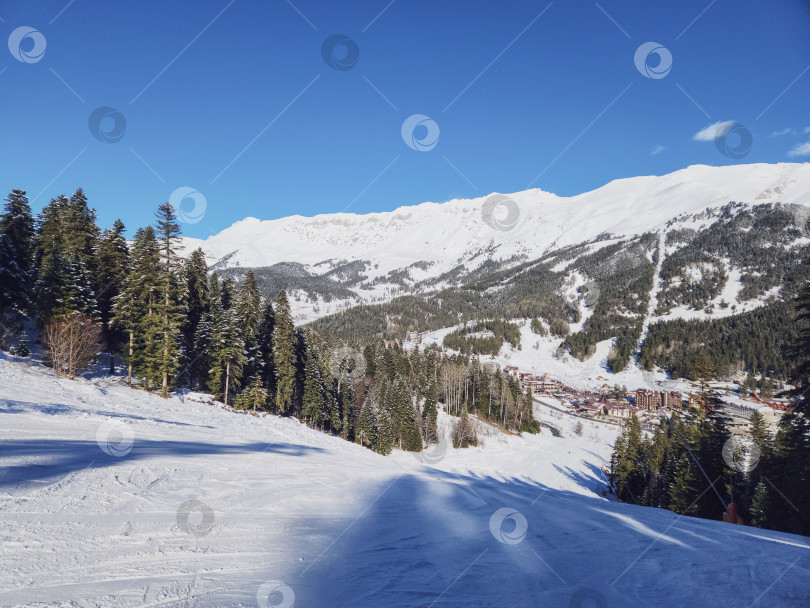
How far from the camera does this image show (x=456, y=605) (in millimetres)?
4551

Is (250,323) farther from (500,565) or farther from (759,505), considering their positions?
(759,505)

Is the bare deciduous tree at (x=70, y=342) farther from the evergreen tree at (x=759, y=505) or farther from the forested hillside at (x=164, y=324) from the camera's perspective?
the evergreen tree at (x=759, y=505)

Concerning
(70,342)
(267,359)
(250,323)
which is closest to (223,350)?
(250,323)

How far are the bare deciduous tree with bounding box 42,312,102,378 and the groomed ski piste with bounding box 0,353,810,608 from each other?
17090 mm

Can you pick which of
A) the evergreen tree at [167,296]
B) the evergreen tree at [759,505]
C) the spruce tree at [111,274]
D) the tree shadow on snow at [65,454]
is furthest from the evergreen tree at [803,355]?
the spruce tree at [111,274]

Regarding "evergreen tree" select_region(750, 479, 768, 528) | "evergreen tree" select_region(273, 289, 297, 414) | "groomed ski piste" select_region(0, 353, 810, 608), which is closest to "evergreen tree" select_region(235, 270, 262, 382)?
"evergreen tree" select_region(273, 289, 297, 414)

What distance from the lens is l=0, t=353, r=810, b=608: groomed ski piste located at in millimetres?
4656

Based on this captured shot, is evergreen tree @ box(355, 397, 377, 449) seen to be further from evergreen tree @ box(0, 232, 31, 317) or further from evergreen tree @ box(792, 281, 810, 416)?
evergreen tree @ box(792, 281, 810, 416)

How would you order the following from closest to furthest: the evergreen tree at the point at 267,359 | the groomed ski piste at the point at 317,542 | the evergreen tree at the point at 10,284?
the groomed ski piste at the point at 317,542, the evergreen tree at the point at 10,284, the evergreen tree at the point at 267,359

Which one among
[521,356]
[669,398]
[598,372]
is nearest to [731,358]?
[598,372]

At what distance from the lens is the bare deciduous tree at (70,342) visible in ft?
82.6

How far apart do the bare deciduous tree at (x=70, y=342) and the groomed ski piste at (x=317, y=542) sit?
673 inches

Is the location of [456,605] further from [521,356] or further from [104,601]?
[521,356]

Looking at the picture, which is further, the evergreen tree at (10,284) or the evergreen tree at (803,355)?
the evergreen tree at (10,284)
